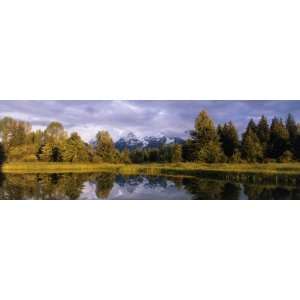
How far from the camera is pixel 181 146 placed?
4.70 metres

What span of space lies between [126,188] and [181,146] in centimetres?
86

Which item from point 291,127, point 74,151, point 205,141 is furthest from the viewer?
point 74,151

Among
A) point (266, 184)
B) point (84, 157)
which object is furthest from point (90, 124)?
point (266, 184)

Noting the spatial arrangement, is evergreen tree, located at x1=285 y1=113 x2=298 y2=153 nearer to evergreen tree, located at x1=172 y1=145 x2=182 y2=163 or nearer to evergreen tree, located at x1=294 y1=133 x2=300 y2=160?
evergreen tree, located at x1=294 y1=133 x2=300 y2=160

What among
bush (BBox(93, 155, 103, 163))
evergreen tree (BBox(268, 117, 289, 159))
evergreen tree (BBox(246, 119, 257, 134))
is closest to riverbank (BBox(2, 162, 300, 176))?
bush (BBox(93, 155, 103, 163))

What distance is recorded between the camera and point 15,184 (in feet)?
15.4

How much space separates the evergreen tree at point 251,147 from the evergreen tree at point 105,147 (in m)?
1.65

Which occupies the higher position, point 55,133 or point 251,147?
point 55,133

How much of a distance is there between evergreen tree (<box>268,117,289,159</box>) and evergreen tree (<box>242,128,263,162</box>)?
141 millimetres

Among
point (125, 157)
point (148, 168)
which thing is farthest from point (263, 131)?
point (125, 157)

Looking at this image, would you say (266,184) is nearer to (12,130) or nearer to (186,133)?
→ (186,133)

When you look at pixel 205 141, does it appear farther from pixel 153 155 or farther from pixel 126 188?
pixel 126 188

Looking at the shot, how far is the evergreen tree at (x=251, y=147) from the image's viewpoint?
4.66 meters
